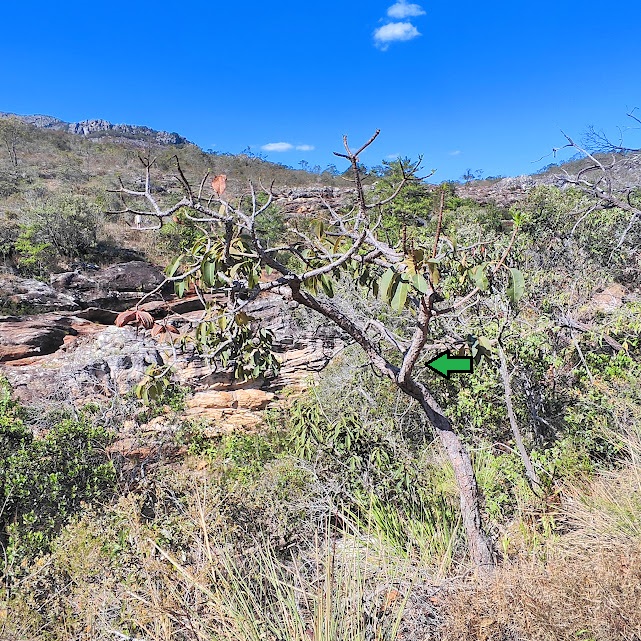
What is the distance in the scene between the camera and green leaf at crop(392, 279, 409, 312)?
124 centimetres

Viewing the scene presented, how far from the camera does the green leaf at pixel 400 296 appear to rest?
1.24 metres

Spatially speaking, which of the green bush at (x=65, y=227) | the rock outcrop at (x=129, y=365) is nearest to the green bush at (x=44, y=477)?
the rock outcrop at (x=129, y=365)

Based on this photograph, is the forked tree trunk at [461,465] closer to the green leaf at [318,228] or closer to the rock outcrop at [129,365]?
the green leaf at [318,228]

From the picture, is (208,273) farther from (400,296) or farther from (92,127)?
(92,127)

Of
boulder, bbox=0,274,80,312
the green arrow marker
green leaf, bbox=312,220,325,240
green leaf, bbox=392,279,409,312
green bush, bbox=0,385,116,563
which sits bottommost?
green bush, bbox=0,385,116,563

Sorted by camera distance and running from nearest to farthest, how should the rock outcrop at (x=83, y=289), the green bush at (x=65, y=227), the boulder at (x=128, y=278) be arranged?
the rock outcrop at (x=83, y=289)
the boulder at (x=128, y=278)
the green bush at (x=65, y=227)

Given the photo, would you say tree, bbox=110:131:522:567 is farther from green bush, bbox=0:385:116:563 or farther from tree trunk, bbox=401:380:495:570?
green bush, bbox=0:385:116:563

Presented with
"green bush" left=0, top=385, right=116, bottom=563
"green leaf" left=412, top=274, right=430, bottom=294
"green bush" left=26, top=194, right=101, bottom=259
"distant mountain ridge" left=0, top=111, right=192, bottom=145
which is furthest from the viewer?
"distant mountain ridge" left=0, top=111, right=192, bottom=145

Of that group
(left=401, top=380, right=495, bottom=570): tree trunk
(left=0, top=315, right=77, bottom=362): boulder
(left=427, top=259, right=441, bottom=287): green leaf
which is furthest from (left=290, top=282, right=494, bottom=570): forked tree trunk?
(left=0, top=315, right=77, bottom=362): boulder

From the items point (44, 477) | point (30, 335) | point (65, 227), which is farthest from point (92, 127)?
point (44, 477)

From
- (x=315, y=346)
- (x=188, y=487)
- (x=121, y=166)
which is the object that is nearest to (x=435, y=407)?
(x=188, y=487)

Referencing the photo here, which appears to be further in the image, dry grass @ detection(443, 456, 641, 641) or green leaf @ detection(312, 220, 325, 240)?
green leaf @ detection(312, 220, 325, 240)

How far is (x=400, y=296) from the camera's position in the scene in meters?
1.26

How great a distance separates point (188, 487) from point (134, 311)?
81.0 inches
